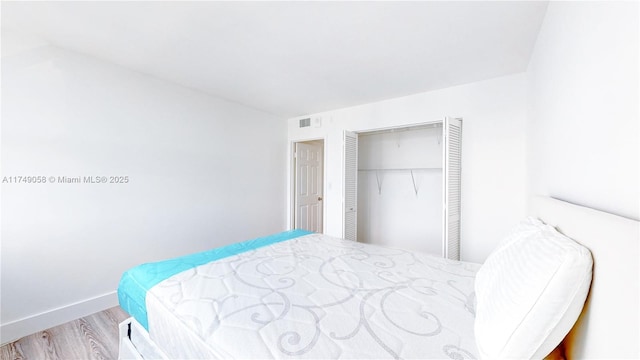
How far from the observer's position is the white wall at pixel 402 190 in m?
3.62

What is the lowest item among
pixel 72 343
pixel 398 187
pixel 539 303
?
pixel 72 343

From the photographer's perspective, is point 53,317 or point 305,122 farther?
point 305,122

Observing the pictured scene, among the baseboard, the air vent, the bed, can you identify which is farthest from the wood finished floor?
the air vent

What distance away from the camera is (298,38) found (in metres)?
2.00

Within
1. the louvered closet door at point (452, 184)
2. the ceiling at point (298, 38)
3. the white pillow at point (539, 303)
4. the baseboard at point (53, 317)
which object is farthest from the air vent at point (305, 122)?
the white pillow at point (539, 303)

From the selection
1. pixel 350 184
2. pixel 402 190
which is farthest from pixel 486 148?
pixel 350 184

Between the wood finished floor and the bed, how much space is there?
1.78ft

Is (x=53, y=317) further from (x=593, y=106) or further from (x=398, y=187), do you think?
(x=398, y=187)

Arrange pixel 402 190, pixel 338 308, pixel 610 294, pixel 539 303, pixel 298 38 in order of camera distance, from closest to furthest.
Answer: pixel 610 294 → pixel 539 303 → pixel 338 308 → pixel 298 38 → pixel 402 190

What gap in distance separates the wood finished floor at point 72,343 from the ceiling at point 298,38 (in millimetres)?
2429

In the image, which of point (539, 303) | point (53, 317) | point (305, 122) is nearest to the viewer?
point (539, 303)

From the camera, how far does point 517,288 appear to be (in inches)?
27.3

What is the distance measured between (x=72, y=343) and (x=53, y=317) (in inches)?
16.1

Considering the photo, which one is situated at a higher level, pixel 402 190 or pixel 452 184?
pixel 452 184
